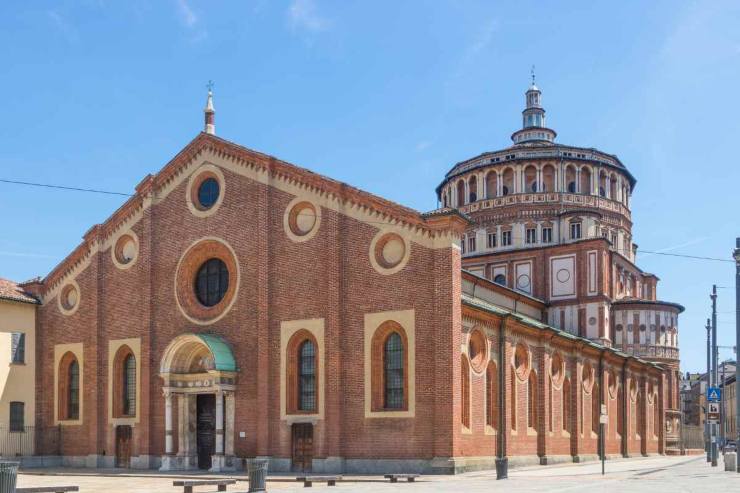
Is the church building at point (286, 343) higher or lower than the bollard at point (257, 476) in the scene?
higher

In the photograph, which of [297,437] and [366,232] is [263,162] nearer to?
[366,232]

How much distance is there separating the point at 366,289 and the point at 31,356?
1810 centimetres

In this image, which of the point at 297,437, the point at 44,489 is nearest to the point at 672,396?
the point at 297,437

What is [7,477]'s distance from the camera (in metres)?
19.3

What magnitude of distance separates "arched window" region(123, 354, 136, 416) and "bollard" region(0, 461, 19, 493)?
20389 mm

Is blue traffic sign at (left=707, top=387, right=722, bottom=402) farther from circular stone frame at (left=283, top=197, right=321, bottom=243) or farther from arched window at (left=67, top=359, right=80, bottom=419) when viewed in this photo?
arched window at (left=67, top=359, right=80, bottom=419)

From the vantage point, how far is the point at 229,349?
3688 cm

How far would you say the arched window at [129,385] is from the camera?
131 ft

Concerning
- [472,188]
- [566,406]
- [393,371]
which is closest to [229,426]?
[393,371]

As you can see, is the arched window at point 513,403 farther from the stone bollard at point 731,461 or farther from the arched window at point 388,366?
the stone bollard at point 731,461

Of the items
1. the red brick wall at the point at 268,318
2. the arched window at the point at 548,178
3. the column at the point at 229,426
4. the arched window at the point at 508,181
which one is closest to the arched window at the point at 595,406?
the arched window at the point at 548,178

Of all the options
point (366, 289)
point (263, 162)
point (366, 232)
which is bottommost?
point (366, 289)

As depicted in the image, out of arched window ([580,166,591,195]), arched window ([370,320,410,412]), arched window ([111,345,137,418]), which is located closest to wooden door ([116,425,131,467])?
arched window ([111,345,137,418])

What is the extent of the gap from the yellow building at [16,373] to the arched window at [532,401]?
872 inches
